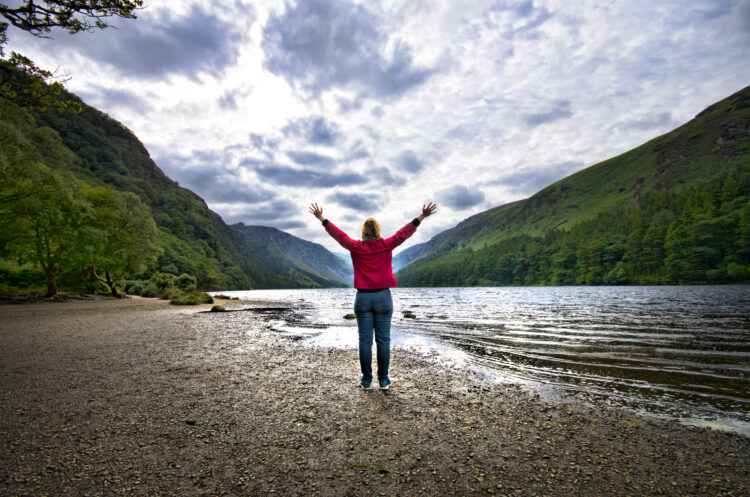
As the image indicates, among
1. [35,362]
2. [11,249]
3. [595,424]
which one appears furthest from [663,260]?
[11,249]

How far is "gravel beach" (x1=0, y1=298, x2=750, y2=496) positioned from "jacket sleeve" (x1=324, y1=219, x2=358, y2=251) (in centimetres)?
338

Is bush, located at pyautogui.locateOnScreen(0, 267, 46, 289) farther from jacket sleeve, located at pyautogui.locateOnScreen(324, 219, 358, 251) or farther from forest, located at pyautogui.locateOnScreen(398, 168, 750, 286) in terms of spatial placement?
forest, located at pyautogui.locateOnScreen(398, 168, 750, 286)

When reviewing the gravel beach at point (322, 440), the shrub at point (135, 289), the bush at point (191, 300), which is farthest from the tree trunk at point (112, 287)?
the gravel beach at point (322, 440)

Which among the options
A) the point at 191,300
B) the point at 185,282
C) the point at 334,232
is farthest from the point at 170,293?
the point at 334,232

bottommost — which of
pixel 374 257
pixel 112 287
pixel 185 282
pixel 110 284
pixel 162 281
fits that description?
pixel 112 287

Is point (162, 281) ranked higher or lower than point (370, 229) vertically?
lower

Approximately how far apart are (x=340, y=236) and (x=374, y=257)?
100 cm

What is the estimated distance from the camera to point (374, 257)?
23.8 ft

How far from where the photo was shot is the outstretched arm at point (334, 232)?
24.4ft

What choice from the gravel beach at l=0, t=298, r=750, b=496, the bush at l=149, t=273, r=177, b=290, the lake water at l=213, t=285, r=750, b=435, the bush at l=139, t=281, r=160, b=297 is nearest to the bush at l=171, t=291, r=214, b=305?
the bush at l=139, t=281, r=160, b=297

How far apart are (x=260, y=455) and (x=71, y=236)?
127 feet

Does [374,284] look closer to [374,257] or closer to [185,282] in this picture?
[374,257]

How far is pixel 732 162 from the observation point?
18525 cm

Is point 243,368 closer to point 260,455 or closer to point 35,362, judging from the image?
point 260,455
